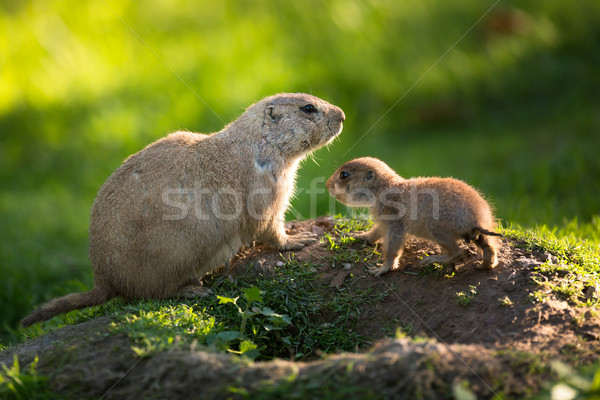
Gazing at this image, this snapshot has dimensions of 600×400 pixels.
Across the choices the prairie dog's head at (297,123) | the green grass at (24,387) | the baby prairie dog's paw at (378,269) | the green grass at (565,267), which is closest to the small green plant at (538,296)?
the green grass at (565,267)

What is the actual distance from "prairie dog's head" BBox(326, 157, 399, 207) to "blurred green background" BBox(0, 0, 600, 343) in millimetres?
2887

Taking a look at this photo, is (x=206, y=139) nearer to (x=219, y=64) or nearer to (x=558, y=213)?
(x=558, y=213)

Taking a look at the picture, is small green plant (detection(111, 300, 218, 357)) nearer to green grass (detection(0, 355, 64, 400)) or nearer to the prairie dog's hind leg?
green grass (detection(0, 355, 64, 400))

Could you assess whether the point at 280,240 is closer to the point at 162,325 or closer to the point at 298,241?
the point at 298,241

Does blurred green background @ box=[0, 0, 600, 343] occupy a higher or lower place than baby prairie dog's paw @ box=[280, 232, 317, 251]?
higher

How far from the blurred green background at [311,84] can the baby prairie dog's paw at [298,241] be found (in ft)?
9.38

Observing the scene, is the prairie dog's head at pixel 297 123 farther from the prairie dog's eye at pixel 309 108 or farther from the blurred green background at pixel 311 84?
the blurred green background at pixel 311 84

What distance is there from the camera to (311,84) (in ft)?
37.7

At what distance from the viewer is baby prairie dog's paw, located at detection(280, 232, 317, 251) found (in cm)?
551

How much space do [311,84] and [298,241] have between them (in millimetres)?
6485

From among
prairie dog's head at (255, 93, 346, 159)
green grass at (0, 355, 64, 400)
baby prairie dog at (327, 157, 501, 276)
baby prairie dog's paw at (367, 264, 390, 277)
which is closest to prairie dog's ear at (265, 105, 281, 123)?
prairie dog's head at (255, 93, 346, 159)

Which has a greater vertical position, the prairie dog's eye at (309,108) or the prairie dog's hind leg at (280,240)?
the prairie dog's eye at (309,108)

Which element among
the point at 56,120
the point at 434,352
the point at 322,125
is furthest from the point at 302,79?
the point at 434,352

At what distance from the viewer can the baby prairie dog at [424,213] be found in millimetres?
4551
